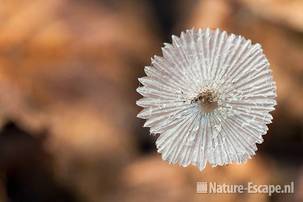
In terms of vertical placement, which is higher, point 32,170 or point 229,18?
point 229,18

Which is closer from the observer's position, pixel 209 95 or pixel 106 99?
pixel 209 95

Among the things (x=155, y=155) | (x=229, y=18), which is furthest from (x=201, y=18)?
(x=155, y=155)

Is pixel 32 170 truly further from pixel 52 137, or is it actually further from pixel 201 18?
pixel 201 18

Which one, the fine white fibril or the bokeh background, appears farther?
the bokeh background

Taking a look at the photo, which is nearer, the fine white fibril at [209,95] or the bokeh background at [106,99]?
the fine white fibril at [209,95]
